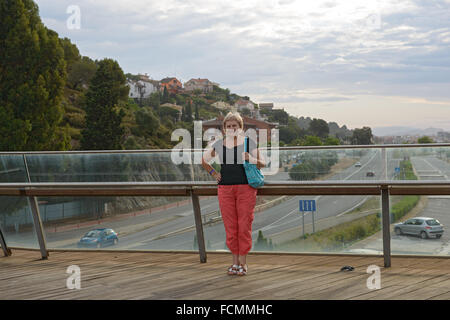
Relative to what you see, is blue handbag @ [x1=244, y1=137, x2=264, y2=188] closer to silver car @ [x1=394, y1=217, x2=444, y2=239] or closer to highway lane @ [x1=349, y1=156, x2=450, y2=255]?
highway lane @ [x1=349, y1=156, x2=450, y2=255]

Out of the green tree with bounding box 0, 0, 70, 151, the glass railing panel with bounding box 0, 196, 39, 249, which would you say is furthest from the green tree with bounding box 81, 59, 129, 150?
the glass railing panel with bounding box 0, 196, 39, 249

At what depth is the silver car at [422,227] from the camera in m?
4.20

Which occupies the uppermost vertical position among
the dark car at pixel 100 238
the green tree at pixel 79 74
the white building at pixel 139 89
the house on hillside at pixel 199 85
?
the house on hillside at pixel 199 85

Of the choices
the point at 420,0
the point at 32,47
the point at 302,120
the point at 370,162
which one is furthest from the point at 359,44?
the point at 370,162

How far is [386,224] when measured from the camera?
13.8 ft

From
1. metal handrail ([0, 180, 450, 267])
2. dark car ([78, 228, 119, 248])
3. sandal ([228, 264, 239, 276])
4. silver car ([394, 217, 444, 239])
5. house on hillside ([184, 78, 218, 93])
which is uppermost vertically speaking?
house on hillside ([184, 78, 218, 93])

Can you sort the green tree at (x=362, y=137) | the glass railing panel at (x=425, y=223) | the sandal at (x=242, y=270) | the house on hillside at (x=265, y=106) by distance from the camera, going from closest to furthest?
the sandal at (x=242, y=270), the glass railing panel at (x=425, y=223), the green tree at (x=362, y=137), the house on hillside at (x=265, y=106)

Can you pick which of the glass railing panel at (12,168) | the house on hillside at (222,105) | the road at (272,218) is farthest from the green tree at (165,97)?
the road at (272,218)

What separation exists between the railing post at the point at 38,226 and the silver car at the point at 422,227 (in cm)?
370

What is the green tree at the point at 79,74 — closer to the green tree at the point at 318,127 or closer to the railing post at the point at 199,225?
the green tree at the point at 318,127

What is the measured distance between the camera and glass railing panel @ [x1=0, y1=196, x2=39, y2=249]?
5273mm

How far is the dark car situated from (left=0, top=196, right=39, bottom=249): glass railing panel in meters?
0.64

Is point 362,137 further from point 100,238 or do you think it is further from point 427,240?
point 100,238

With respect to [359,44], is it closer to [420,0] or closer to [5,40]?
[420,0]
